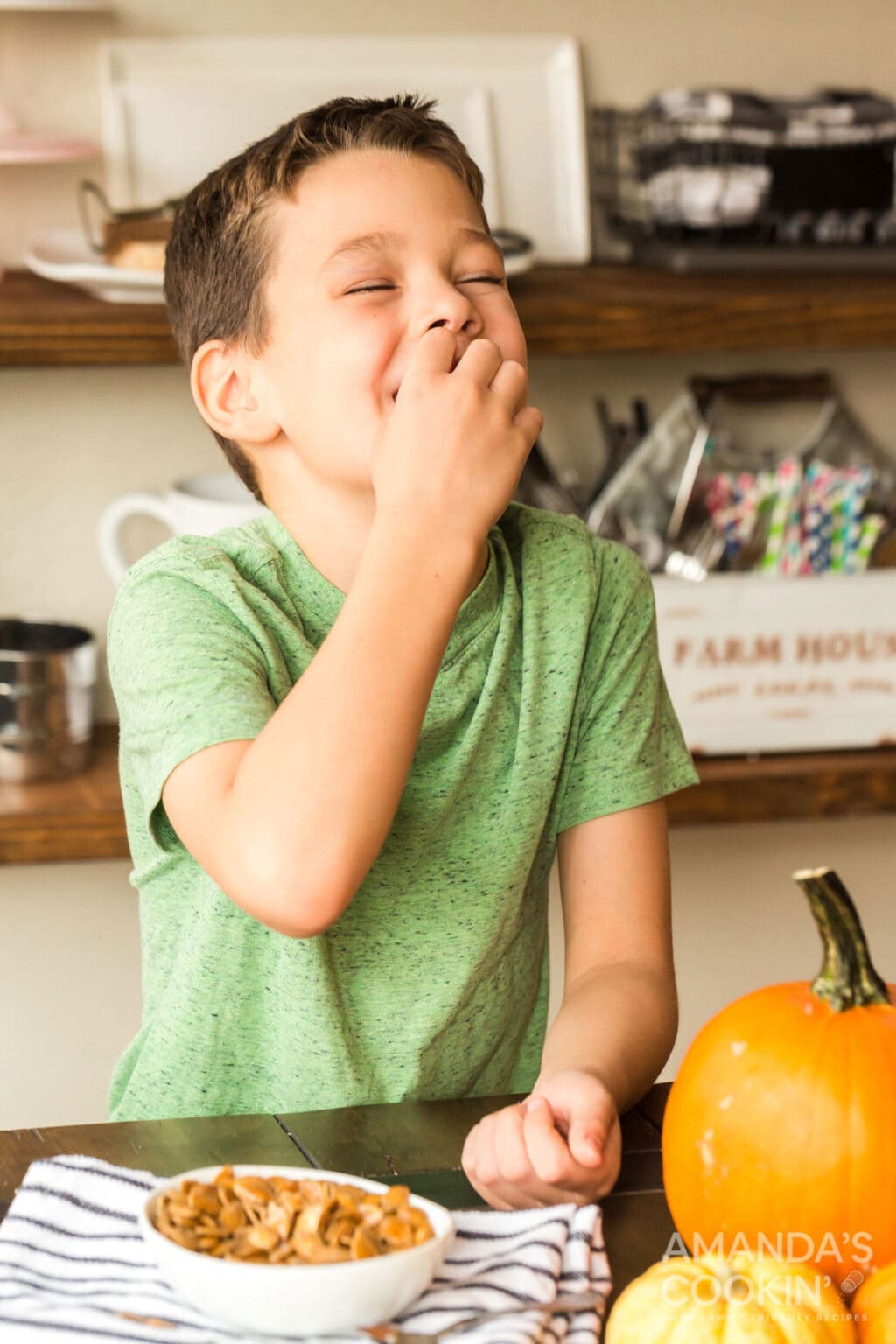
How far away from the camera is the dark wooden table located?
77 cm

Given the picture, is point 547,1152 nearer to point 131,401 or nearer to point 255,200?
point 255,200

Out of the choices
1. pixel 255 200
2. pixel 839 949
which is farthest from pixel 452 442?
pixel 839 949

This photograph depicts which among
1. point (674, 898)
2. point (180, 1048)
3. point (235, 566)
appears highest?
point (235, 566)

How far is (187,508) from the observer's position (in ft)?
5.69

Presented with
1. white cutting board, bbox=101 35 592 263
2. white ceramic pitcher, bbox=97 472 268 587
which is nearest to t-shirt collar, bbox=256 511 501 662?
white ceramic pitcher, bbox=97 472 268 587

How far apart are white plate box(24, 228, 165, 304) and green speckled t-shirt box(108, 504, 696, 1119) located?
1.95 feet

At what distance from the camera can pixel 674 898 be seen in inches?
86.2

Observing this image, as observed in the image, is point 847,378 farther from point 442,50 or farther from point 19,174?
point 19,174

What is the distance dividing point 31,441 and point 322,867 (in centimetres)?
128

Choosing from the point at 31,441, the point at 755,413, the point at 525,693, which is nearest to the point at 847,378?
the point at 755,413

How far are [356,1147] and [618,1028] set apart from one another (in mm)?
194

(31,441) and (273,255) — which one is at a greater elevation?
(273,255)

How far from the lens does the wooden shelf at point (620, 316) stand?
64.2 inches

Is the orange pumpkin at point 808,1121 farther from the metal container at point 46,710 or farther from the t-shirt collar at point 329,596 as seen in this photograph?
the metal container at point 46,710
